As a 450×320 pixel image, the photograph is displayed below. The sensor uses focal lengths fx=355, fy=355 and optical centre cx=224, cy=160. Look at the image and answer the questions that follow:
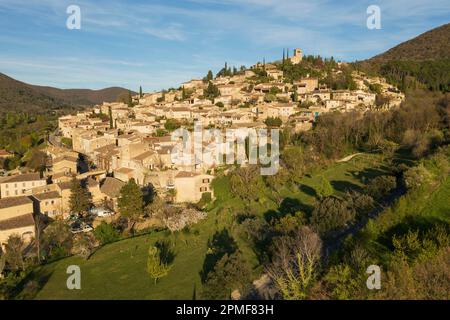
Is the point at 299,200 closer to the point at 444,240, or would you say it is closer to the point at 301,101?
the point at 444,240

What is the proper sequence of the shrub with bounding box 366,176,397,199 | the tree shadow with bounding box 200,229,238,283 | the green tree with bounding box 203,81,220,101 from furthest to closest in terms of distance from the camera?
the green tree with bounding box 203,81,220,101
the shrub with bounding box 366,176,397,199
the tree shadow with bounding box 200,229,238,283

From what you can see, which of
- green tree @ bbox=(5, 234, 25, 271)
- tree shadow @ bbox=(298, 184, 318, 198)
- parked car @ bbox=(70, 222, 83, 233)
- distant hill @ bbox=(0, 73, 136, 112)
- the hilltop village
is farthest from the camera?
distant hill @ bbox=(0, 73, 136, 112)

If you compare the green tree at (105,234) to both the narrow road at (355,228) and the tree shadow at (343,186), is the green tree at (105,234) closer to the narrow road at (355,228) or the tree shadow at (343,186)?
the narrow road at (355,228)

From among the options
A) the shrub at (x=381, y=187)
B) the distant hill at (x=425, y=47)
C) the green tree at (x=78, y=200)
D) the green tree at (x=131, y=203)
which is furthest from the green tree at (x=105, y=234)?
the distant hill at (x=425, y=47)

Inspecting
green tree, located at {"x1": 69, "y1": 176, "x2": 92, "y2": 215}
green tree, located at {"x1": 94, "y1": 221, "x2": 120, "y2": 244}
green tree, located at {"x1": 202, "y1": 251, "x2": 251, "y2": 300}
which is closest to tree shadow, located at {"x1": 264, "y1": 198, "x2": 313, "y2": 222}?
green tree, located at {"x1": 202, "y1": 251, "x2": 251, "y2": 300}

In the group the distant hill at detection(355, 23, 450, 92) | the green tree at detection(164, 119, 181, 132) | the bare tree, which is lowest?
the bare tree

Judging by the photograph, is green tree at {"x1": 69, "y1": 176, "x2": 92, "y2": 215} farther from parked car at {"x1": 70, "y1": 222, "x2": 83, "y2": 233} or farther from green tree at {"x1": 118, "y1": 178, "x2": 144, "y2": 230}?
green tree at {"x1": 118, "y1": 178, "x2": 144, "y2": 230}

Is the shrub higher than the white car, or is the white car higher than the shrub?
the shrub

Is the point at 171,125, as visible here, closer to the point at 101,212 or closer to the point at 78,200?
the point at 101,212

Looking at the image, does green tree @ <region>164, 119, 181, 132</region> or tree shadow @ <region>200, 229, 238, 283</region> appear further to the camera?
green tree @ <region>164, 119, 181, 132</region>
